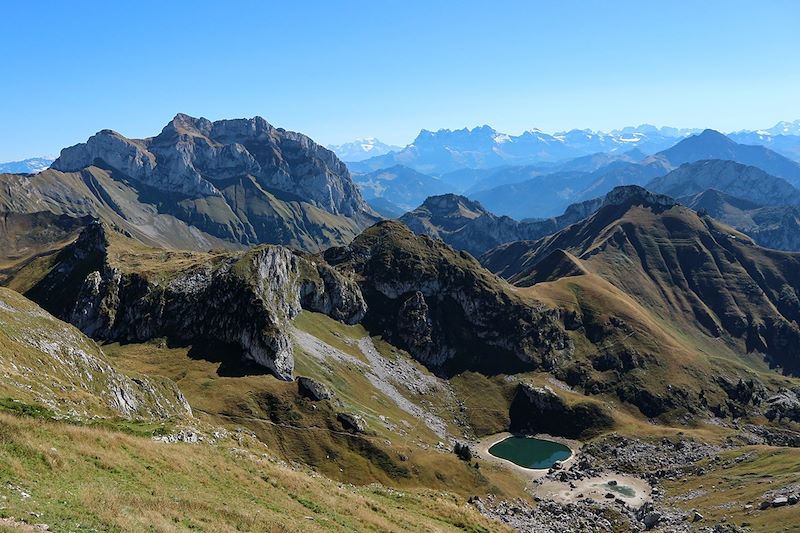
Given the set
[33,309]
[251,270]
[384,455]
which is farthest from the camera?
[251,270]

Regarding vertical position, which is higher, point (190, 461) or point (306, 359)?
point (190, 461)

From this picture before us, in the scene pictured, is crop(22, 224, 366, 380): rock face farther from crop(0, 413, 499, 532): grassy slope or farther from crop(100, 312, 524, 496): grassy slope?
crop(0, 413, 499, 532): grassy slope

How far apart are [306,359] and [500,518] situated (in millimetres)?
87074

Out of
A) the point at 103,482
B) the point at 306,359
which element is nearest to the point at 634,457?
the point at 306,359

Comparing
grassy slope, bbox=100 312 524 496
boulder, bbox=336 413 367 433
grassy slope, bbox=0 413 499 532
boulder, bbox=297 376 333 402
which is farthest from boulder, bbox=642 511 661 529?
grassy slope, bbox=0 413 499 532

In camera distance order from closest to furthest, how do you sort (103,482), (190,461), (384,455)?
(103,482) < (190,461) < (384,455)

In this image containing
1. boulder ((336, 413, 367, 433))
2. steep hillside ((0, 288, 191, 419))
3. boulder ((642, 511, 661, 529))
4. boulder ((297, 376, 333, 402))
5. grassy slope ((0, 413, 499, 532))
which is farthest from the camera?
boulder ((297, 376, 333, 402))

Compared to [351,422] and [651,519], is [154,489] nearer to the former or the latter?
[351,422]

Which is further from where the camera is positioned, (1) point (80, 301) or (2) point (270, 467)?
(1) point (80, 301)

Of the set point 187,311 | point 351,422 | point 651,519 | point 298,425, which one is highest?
point 187,311

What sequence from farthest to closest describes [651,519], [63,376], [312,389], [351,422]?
[312,389]
[351,422]
[651,519]
[63,376]

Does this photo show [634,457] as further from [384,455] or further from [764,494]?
[384,455]

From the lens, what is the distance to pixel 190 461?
55.0 metres

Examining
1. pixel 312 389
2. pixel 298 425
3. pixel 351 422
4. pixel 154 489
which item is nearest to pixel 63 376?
pixel 154 489
